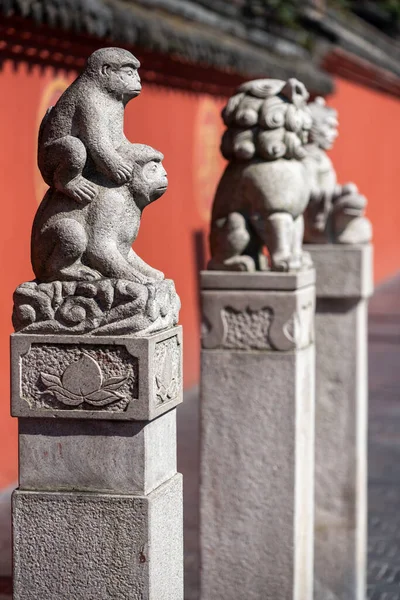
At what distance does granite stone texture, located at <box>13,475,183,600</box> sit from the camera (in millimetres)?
3594

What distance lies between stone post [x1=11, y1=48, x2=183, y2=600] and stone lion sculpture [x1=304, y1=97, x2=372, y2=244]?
8.70 feet

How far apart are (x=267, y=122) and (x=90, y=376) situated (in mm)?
1867

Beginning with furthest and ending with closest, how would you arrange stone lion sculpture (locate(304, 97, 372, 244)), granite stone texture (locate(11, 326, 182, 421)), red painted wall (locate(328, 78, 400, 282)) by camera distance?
red painted wall (locate(328, 78, 400, 282))
stone lion sculpture (locate(304, 97, 372, 244))
granite stone texture (locate(11, 326, 182, 421))

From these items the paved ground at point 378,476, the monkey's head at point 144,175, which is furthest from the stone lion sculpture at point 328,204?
the monkey's head at point 144,175

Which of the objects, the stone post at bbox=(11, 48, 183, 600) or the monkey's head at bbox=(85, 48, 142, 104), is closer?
the stone post at bbox=(11, 48, 183, 600)

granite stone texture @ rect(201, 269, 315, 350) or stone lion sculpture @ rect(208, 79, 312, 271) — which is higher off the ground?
stone lion sculpture @ rect(208, 79, 312, 271)

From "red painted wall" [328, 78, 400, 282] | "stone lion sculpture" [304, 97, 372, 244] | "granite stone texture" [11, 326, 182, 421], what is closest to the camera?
"granite stone texture" [11, 326, 182, 421]

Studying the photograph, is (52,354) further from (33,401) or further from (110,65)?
(110,65)

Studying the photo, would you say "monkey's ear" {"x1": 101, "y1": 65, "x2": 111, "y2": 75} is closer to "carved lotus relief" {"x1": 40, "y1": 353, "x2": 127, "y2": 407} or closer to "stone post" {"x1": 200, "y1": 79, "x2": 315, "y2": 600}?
"carved lotus relief" {"x1": 40, "y1": 353, "x2": 127, "y2": 407}

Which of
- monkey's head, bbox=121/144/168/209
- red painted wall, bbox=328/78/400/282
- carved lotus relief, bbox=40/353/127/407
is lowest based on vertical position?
carved lotus relief, bbox=40/353/127/407

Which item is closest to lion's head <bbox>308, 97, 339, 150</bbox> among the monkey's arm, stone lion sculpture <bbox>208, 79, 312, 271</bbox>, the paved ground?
stone lion sculpture <bbox>208, 79, 312, 271</bbox>

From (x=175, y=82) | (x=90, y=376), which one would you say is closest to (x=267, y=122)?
(x=90, y=376)

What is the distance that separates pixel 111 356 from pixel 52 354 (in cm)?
18

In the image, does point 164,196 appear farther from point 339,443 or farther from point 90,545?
point 90,545
